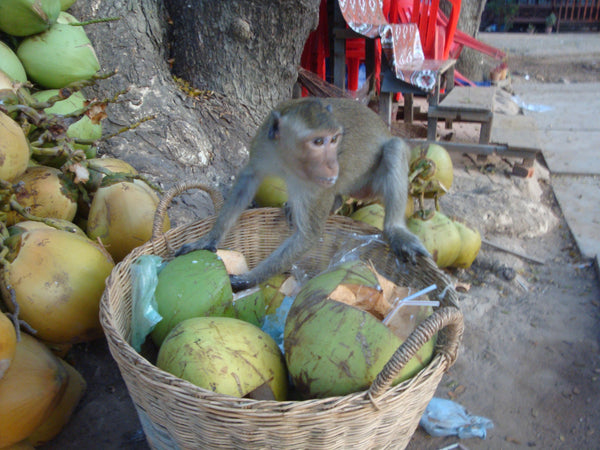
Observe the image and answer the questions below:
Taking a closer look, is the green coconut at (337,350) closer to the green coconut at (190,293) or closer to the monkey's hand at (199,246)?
the green coconut at (190,293)

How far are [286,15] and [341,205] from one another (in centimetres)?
144

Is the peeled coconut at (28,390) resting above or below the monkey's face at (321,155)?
below

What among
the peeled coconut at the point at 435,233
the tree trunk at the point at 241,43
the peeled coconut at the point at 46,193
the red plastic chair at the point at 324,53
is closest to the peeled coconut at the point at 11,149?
the peeled coconut at the point at 46,193

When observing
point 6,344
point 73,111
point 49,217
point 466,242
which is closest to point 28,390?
point 6,344

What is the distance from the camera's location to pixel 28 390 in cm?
159

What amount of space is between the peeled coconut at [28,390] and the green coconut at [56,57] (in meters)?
1.41

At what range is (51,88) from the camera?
2596mm

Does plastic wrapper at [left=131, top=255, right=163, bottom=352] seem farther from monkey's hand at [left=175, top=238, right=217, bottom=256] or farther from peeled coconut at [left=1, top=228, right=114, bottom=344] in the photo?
monkey's hand at [left=175, top=238, right=217, bottom=256]

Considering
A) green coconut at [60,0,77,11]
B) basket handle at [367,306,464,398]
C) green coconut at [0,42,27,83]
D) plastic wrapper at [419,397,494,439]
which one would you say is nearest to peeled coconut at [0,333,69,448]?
basket handle at [367,306,464,398]

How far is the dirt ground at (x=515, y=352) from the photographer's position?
2.20 m

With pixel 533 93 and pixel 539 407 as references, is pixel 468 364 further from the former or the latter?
pixel 533 93

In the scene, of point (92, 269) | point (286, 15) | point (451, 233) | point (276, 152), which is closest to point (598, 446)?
point (451, 233)

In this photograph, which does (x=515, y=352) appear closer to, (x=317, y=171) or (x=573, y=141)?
(x=317, y=171)

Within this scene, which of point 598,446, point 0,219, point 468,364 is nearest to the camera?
point 0,219
